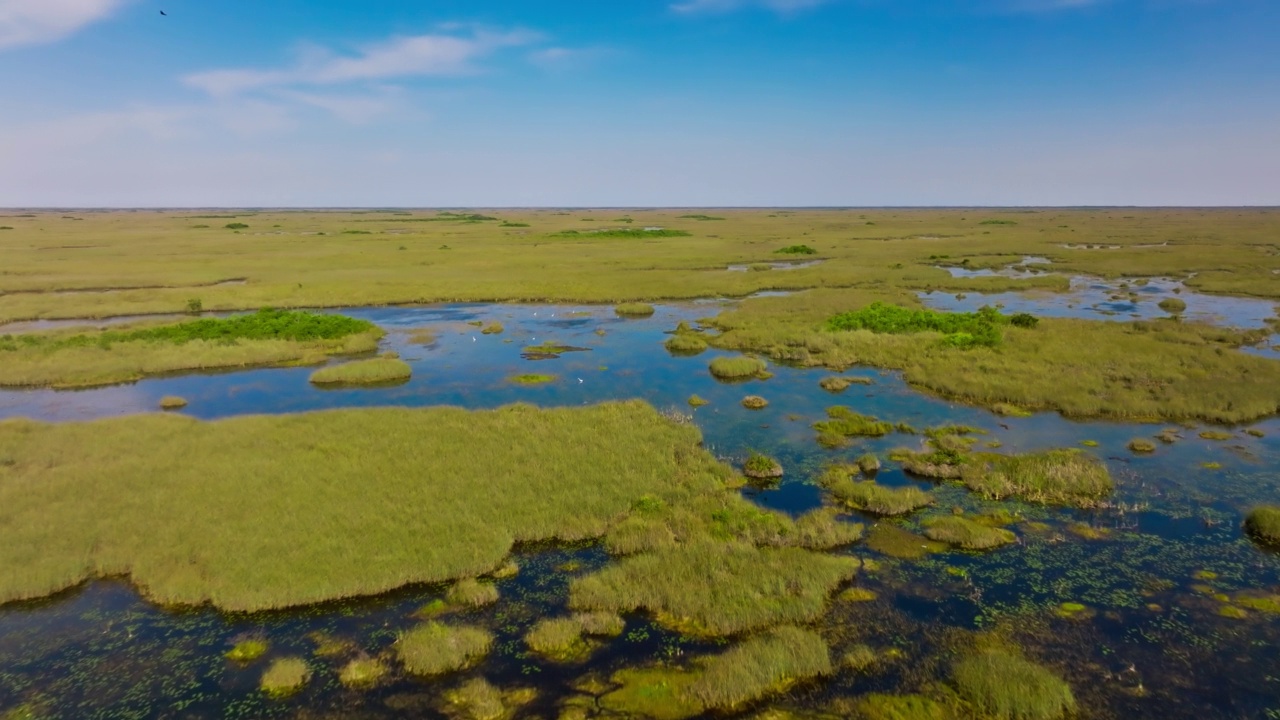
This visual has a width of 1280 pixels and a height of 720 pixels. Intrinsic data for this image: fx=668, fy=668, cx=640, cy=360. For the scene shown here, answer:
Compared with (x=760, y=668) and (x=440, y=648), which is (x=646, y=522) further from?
(x=440, y=648)

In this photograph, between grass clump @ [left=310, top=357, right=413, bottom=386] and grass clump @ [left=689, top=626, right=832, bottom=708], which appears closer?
grass clump @ [left=689, top=626, right=832, bottom=708]

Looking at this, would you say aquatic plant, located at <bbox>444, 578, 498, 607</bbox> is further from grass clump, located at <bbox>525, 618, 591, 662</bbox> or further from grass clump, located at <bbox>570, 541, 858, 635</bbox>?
grass clump, located at <bbox>570, 541, 858, 635</bbox>

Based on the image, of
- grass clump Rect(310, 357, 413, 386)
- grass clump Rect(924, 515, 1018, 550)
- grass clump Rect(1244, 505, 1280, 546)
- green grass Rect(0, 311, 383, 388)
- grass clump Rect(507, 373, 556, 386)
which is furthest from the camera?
green grass Rect(0, 311, 383, 388)

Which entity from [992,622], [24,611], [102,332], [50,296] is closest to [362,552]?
[24,611]

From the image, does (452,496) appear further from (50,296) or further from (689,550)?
(50,296)

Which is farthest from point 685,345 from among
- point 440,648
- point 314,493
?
point 440,648

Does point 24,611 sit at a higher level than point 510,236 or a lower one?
lower

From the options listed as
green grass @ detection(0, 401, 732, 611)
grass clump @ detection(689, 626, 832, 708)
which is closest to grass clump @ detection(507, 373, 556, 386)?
green grass @ detection(0, 401, 732, 611)
